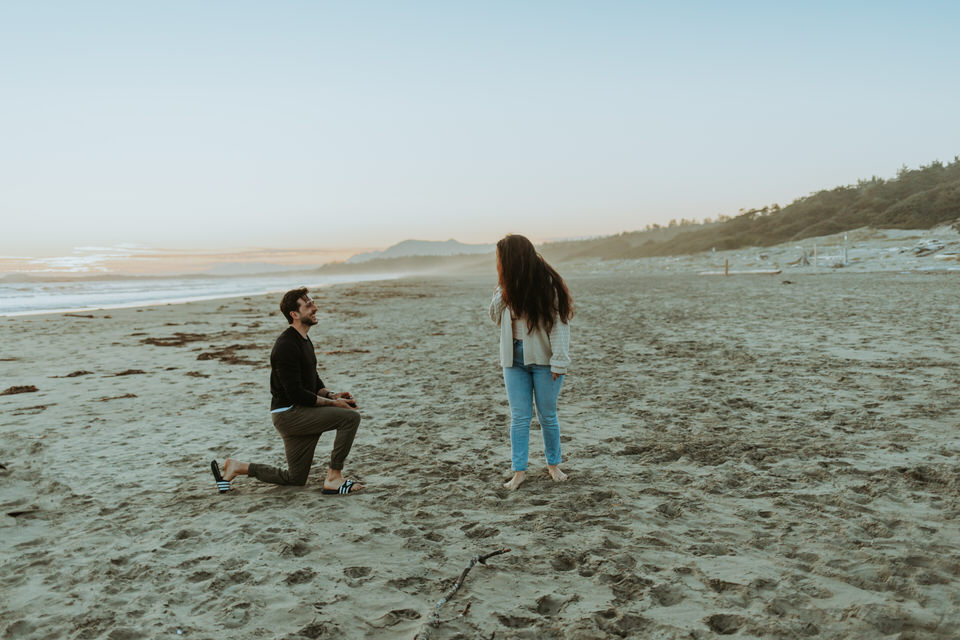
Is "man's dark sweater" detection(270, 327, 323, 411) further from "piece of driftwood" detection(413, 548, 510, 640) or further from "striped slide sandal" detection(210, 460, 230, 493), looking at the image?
"piece of driftwood" detection(413, 548, 510, 640)

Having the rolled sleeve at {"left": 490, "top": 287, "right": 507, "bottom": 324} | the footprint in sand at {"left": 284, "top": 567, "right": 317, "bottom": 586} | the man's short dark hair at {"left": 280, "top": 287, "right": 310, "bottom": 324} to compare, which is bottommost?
the footprint in sand at {"left": 284, "top": 567, "right": 317, "bottom": 586}

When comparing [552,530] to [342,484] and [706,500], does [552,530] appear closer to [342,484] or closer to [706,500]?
[706,500]

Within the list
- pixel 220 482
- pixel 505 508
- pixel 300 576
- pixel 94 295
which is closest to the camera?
pixel 300 576

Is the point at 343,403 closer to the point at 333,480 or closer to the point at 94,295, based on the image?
the point at 333,480

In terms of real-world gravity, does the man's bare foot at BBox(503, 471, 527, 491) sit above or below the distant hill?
below

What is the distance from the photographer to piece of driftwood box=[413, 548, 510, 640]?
2699mm

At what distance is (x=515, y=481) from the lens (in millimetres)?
4520

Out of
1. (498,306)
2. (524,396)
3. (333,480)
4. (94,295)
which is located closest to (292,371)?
(333,480)

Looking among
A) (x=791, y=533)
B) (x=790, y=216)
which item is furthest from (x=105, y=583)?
(x=790, y=216)

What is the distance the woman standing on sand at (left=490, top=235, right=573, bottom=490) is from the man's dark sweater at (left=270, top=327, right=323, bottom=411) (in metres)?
1.45

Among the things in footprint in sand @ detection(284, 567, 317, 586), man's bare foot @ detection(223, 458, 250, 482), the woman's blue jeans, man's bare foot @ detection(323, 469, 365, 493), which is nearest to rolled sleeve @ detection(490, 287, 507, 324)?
the woman's blue jeans

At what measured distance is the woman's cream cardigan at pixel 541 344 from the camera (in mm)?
4324

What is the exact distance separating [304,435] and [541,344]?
1.98 meters

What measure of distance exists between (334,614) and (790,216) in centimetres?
6623
